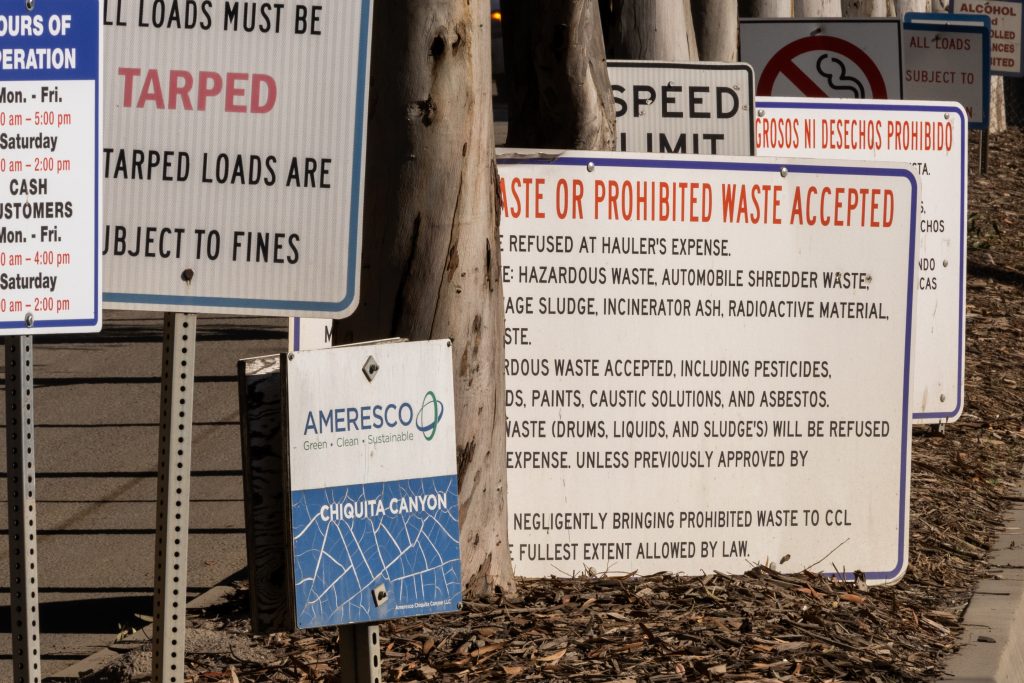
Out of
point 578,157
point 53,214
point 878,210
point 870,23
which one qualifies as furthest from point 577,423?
point 870,23

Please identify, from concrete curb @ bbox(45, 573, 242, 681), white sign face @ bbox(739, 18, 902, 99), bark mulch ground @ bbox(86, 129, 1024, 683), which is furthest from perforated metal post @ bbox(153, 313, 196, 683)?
white sign face @ bbox(739, 18, 902, 99)

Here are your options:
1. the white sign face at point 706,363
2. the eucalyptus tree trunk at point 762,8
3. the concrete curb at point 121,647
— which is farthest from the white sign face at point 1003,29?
the concrete curb at point 121,647

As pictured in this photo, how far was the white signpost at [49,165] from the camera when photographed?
368 cm

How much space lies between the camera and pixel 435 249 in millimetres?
5004

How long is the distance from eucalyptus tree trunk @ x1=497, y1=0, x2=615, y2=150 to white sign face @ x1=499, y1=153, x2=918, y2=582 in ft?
5.79

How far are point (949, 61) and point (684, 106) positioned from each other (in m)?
7.90

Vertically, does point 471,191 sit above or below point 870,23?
below

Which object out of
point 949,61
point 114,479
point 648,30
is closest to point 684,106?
point 648,30

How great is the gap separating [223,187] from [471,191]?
4.75 feet

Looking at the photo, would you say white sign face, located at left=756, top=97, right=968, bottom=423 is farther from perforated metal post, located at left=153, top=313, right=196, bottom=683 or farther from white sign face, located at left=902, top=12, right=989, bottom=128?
white sign face, located at left=902, top=12, right=989, bottom=128

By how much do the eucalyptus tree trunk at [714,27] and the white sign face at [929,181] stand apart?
2544 mm

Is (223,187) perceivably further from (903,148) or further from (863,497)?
(903,148)

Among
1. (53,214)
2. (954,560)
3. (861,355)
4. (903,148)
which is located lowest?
(954,560)

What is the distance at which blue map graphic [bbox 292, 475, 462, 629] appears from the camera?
11.3 ft
